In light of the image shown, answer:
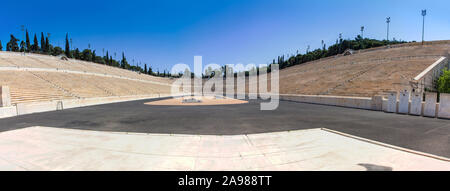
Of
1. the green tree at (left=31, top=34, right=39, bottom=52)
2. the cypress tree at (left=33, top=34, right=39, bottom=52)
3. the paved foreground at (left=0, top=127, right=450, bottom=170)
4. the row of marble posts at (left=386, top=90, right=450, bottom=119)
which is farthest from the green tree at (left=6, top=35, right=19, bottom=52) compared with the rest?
the row of marble posts at (left=386, top=90, right=450, bottom=119)

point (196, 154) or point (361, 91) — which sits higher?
point (361, 91)

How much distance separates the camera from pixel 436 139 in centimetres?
684

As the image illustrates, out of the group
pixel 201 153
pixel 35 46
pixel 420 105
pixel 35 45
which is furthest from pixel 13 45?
pixel 420 105

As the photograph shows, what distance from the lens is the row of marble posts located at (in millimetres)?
11352

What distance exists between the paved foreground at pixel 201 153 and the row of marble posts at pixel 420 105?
32.9 feet

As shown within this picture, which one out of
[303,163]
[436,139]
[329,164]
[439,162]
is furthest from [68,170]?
[436,139]

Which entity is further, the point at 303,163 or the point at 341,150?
the point at 341,150

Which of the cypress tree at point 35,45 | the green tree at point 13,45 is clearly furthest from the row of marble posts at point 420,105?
the green tree at point 13,45

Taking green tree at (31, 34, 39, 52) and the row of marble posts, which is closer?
the row of marble posts

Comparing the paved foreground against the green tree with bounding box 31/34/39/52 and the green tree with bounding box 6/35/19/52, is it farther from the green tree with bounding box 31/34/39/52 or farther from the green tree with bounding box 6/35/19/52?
the green tree with bounding box 6/35/19/52

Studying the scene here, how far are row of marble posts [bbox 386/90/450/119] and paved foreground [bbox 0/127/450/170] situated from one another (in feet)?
32.9
